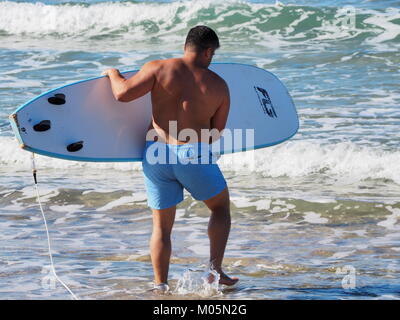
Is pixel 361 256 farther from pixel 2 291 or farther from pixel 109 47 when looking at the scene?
pixel 109 47

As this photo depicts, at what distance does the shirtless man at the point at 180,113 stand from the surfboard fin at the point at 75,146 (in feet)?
1.92

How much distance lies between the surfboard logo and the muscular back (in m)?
1.19

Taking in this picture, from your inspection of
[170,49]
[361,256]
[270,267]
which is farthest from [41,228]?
[170,49]

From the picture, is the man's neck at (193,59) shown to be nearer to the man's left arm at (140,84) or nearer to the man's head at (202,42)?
the man's head at (202,42)

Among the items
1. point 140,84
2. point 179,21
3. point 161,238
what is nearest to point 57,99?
→ point 140,84

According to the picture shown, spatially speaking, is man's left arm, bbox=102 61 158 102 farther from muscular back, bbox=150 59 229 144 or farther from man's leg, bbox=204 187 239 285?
man's leg, bbox=204 187 239 285

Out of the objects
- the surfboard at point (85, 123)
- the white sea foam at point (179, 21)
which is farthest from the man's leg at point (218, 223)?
the white sea foam at point (179, 21)

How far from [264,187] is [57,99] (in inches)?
125

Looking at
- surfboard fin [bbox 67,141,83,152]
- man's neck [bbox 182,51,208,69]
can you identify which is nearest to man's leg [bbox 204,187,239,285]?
man's neck [bbox 182,51,208,69]

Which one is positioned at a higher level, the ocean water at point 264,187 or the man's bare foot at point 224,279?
the man's bare foot at point 224,279

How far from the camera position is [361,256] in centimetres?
546

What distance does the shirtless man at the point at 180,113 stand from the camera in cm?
427

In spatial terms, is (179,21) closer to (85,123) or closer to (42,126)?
(85,123)
